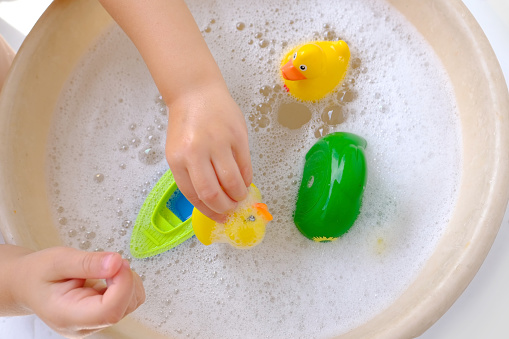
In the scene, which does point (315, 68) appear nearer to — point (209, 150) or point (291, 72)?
point (291, 72)

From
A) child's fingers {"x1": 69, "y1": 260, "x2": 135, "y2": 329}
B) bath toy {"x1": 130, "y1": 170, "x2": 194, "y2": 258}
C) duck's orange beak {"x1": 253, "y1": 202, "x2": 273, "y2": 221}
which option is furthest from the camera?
bath toy {"x1": 130, "y1": 170, "x2": 194, "y2": 258}

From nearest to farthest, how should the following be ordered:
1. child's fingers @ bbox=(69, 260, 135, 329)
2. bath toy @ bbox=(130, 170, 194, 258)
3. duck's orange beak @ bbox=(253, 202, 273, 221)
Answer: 1. child's fingers @ bbox=(69, 260, 135, 329)
2. duck's orange beak @ bbox=(253, 202, 273, 221)
3. bath toy @ bbox=(130, 170, 194, 258)

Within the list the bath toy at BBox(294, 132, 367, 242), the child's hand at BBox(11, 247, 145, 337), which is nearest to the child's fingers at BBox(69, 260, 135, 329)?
the child's hand at BBox(11, 247, 145, 337)

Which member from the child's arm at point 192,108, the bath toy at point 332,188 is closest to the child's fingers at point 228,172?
the child's arm at point 192,108

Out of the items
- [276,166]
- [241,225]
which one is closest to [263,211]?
[241,225]

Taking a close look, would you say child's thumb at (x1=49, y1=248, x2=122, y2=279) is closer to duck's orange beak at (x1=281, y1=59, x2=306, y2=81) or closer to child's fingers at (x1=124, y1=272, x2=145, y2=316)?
child's fingers at (x1=124, y1=272, x2=145, y2=316)

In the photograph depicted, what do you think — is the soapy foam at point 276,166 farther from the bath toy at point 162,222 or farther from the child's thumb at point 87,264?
the child's thumb at point 87,264

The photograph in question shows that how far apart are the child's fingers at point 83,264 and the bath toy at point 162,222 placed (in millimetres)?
165

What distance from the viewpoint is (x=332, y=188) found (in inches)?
22.9

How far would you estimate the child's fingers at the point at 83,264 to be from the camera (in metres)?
0.44

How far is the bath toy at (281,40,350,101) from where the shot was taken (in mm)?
615

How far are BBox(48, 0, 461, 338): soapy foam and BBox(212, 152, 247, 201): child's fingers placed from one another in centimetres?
16

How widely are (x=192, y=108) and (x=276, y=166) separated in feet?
0.62

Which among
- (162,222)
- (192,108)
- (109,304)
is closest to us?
(109,304)
